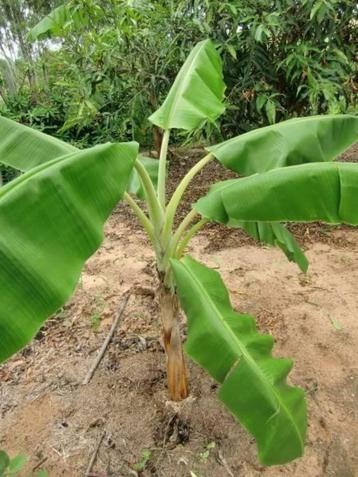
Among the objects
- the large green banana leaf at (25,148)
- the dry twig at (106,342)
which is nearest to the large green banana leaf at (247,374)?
the large green banana leaf at (25,148)

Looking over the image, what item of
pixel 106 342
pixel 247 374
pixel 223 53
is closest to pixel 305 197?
pixel 247 374

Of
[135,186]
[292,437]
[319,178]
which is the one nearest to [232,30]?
[135,186]

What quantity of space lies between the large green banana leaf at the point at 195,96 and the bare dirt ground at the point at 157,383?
142cm

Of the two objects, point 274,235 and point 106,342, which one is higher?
point 274,235

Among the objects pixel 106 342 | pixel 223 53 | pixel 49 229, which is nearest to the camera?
pixel 49 229

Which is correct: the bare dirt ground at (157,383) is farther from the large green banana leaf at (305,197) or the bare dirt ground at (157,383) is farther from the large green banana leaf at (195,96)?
the large green banana leaf at (195,96)

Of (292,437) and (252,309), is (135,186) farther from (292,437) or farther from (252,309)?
(252,309)

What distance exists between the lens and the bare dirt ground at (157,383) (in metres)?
1.75

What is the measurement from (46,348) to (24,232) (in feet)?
5.49

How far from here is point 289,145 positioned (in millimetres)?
1679

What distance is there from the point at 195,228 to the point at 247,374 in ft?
2.28

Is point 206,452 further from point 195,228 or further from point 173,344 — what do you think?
point 195,228

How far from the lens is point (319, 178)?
136cm

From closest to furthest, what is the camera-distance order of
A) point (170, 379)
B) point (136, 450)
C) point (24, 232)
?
point (24, 232)
point (136, 450)
point (170, 379)
